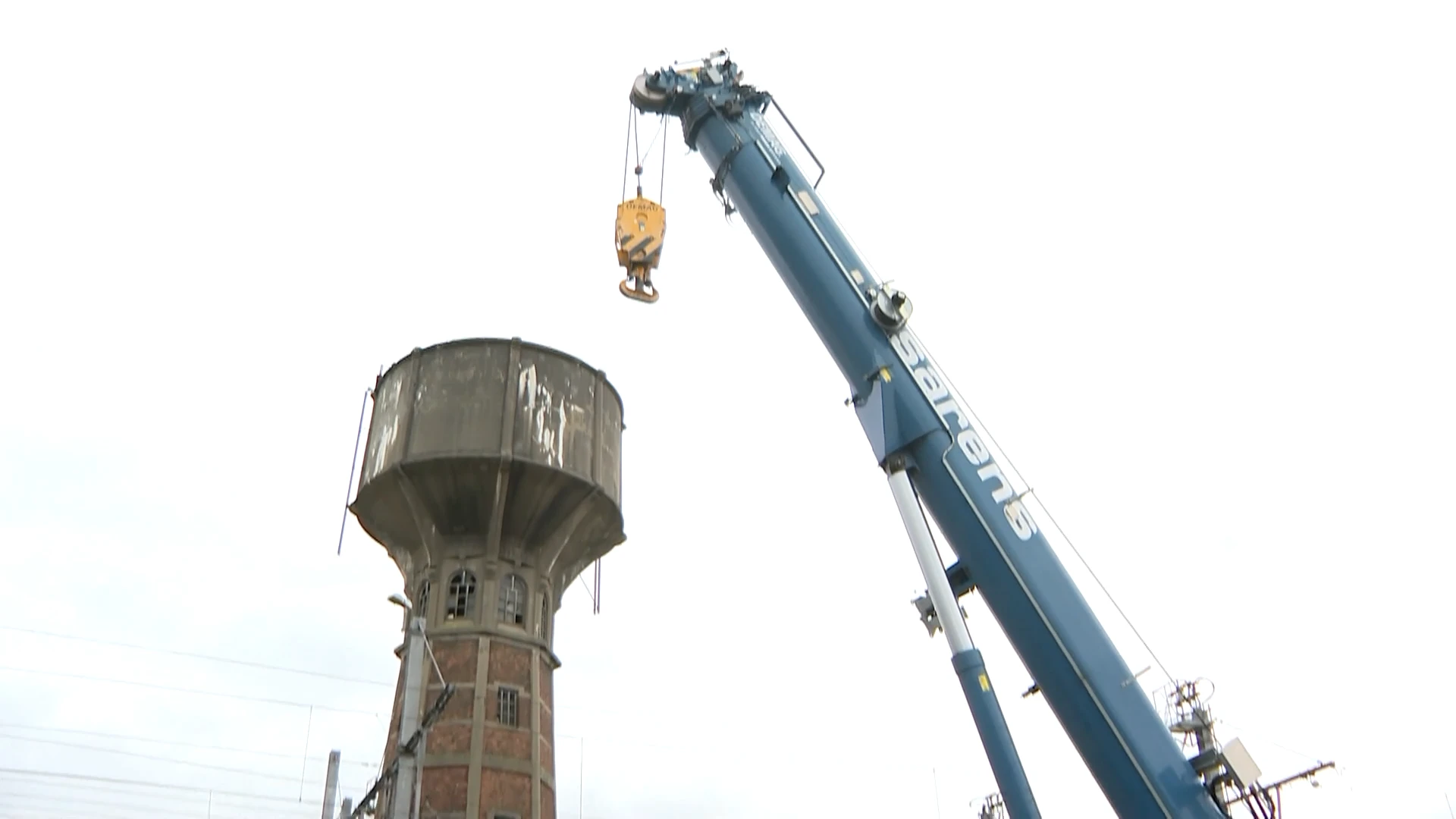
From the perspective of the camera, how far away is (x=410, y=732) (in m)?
12.8

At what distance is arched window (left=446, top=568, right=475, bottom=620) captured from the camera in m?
19.6

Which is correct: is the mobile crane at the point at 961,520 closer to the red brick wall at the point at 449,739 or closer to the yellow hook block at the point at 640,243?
the yellow hook block at the point at 640,243

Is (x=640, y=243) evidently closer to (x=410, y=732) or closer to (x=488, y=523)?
(x=488, y=523)

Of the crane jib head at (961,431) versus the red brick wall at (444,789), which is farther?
the red brick wall at (444,789)

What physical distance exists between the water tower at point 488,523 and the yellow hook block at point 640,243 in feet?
10.8

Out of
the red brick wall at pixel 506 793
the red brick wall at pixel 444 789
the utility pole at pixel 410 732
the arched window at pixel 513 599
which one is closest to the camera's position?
the utility pole at pixel 410 732

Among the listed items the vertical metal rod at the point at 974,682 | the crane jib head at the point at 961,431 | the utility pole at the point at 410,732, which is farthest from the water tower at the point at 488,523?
the vertical metal rod at the point at 974,682

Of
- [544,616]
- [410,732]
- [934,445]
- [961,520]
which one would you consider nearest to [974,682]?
[961,520]

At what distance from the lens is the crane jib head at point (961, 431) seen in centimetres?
1270

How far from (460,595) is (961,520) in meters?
10.4

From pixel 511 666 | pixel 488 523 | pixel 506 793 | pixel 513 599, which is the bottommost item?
pixel 506 793

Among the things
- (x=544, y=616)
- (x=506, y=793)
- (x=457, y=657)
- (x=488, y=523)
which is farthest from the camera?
(x=544, y=616)

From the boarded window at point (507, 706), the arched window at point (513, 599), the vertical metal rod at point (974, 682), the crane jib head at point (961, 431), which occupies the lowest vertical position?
the vertical metal rod at point (974, 682)

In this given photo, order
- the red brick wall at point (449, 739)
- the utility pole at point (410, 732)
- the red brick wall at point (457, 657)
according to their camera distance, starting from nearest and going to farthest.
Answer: the utility pole at point (410, 732) → the red brick wall at point (449, 739) → the red brick wall at point (457, 657)
